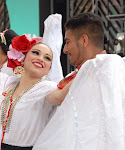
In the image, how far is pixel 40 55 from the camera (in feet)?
5.86

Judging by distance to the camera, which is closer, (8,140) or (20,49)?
(8,140)

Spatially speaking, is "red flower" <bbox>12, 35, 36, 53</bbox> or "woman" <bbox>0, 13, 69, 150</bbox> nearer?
"woman" <bbox>0, 13, 69, 150</bbox>

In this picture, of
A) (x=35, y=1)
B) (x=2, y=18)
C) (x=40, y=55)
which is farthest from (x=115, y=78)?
(x=2, y=18)

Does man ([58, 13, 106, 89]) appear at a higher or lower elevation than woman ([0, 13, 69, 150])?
higher

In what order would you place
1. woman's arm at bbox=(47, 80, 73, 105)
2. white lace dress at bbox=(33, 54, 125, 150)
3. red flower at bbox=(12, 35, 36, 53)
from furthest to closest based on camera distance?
red flower at bbox=(12, 35, 36, 53) → woman's arm at bbox=(47, 80, 73, 105) → white lace dress at bbox=(33, 54, 125, 150)

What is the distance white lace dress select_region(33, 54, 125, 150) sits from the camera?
119 cm

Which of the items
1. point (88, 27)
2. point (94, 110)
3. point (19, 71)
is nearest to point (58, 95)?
point (94, 110)

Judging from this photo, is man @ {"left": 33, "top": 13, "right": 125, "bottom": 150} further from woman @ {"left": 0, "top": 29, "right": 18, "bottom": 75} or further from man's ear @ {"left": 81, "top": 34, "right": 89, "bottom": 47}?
woman @ {"left": 0, "top": 29, "right": 18, "bottom": 75}

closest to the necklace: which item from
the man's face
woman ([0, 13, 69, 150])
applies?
woman ([0, 13, 69, 150])

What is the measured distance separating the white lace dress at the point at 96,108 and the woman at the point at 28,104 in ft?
0.86

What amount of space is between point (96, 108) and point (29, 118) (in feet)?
1.81

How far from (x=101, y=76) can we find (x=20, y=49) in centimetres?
81

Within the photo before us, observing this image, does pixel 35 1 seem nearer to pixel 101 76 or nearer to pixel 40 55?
pixel 40 55

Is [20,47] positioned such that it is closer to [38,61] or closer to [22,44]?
[22,44]
